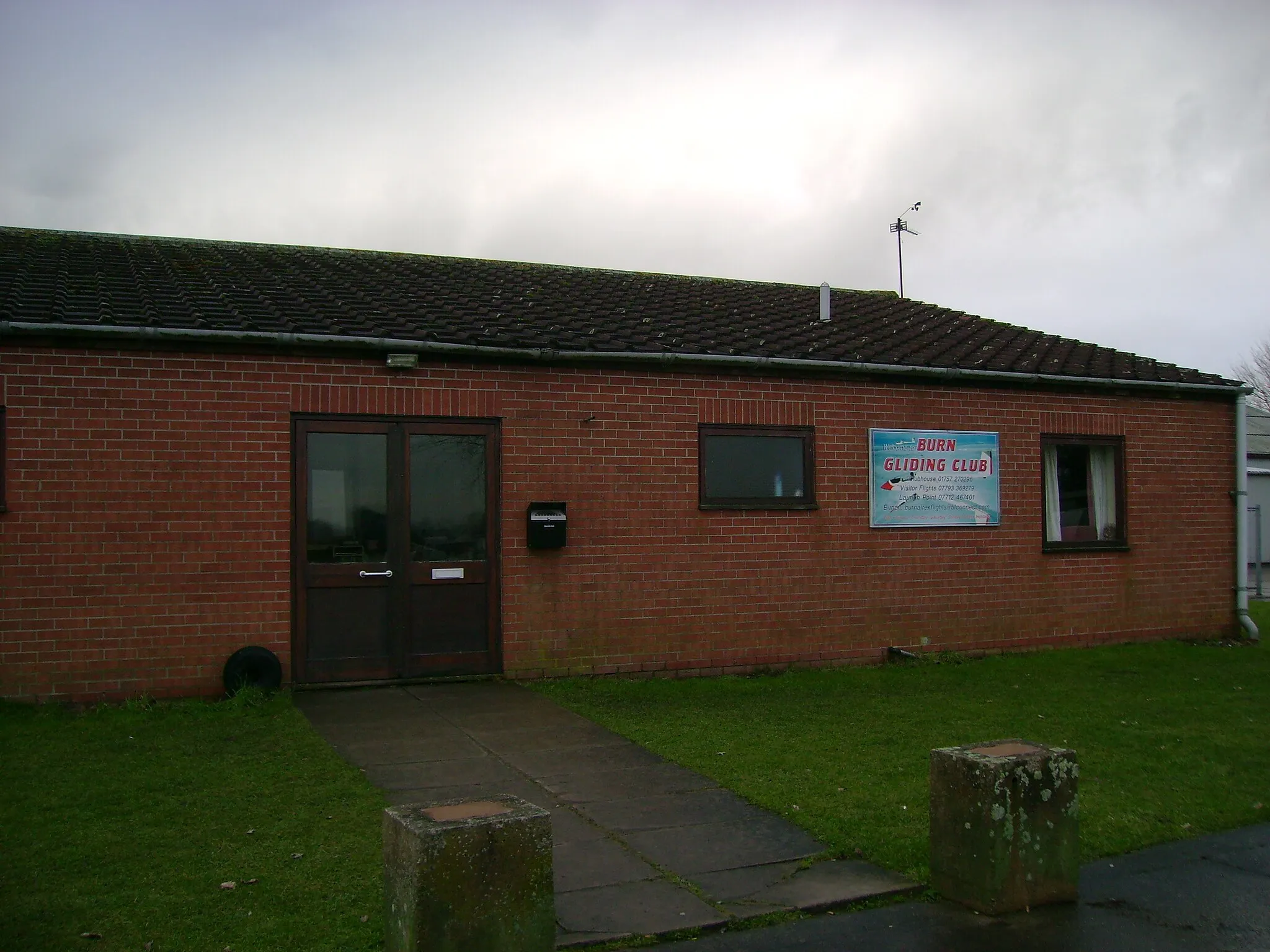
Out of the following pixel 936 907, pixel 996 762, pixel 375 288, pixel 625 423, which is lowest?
pixel 936 907

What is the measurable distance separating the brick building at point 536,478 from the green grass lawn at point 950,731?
799 mm

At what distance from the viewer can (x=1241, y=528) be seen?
14.0 metres

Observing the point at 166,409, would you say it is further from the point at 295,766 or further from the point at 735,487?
the point at 735,487

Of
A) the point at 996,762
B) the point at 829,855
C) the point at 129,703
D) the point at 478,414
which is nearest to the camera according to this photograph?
the point at 996,762

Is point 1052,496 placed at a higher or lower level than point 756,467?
lower

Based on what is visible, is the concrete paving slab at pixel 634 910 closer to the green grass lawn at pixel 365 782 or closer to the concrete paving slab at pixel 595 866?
the concrete paving slab at pixel 595 866

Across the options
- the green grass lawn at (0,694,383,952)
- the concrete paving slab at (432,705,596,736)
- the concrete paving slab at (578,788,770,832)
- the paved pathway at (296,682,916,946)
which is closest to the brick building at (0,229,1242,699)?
the paved pathway at (296,682,916,946)

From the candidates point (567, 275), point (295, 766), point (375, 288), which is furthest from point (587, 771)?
point (567, 275)

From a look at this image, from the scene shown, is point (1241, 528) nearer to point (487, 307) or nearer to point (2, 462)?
point (487, 307)

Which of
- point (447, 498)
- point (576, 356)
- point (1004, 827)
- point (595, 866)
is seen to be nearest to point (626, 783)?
point (595, 866)

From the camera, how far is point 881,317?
14.9 metres

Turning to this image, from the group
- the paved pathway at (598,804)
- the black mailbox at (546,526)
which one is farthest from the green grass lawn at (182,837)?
the black mailbox at (546,526)

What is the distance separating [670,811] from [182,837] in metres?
2.43

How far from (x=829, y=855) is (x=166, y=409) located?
6.35 m
